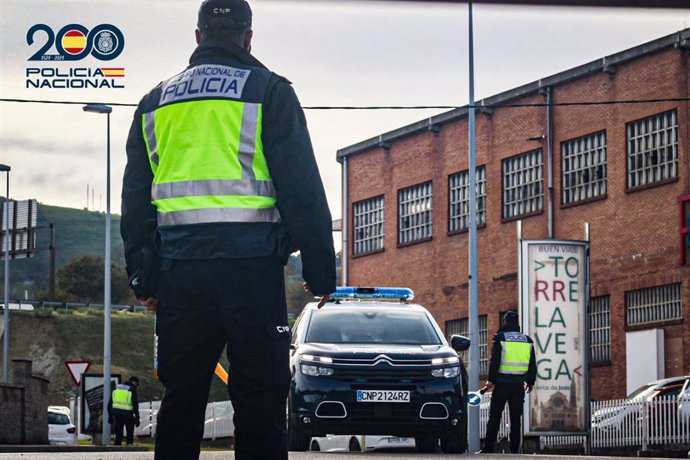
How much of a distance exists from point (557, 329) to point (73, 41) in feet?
47.4

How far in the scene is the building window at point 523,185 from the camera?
149 ft

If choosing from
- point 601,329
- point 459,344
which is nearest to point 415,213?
point 601,329

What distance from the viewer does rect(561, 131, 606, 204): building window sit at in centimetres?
4250

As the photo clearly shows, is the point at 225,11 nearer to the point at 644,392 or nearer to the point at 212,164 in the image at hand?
the point at 212,164

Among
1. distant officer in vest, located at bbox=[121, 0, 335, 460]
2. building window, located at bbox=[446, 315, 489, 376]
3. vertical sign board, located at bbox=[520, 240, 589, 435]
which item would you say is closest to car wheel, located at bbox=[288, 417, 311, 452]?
distant officer in vest, located at bbox=[121, 0, 335, 460]

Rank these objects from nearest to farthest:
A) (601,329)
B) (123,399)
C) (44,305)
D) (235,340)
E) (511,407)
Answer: (235,340), (511,407), (123,399), (601,329), (44,305)

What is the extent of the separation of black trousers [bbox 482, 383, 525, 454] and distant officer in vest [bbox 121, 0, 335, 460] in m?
13.3

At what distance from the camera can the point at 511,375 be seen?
19.2 m

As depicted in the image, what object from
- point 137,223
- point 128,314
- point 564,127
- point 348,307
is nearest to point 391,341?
point 348,307

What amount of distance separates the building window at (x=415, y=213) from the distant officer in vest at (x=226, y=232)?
44968 mm

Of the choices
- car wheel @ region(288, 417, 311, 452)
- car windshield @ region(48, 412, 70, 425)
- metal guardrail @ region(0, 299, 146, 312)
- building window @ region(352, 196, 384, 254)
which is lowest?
car windshield @ region(48, 412, 70, 425)

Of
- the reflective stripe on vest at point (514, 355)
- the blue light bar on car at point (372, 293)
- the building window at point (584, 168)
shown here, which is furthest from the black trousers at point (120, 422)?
the blue light bar on car at point (372, 293)

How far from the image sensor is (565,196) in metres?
44.0

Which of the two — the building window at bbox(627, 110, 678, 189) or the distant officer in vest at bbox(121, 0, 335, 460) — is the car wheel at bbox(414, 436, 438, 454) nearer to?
the distant officer in vest at bbox(121, 0, 335, 460)
